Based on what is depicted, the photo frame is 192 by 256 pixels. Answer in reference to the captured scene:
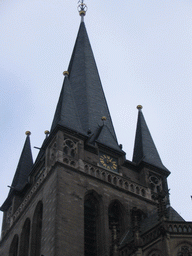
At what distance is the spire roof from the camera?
3228cm

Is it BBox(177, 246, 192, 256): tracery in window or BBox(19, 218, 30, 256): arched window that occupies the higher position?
BBox(19, 218, 30, 256): arched window

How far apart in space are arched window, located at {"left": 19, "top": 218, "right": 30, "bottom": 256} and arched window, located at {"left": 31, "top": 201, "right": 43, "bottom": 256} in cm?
90

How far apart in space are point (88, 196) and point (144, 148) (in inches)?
245

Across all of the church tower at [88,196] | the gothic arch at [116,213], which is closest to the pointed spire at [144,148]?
the church tower at [88,196]

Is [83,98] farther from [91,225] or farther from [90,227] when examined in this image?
[90,227]

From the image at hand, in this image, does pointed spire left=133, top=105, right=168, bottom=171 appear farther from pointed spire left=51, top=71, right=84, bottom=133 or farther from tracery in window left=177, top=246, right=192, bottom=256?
tracery in window left=177, top=246, right=192, bottom=256

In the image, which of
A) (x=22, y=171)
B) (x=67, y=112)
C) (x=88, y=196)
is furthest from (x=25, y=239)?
(x=67, y=112)

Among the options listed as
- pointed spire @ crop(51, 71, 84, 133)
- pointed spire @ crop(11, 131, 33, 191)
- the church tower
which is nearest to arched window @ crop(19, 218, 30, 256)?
the church tower

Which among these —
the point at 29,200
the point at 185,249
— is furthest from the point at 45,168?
the point at 185,249

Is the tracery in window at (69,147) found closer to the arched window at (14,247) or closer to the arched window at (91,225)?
the arched window at (91,225)

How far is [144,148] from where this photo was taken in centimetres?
3453

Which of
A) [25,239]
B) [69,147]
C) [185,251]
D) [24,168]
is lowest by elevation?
[185,251]

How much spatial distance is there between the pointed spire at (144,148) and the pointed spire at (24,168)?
18.3 feet

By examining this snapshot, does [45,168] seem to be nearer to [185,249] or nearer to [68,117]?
[68,117]
